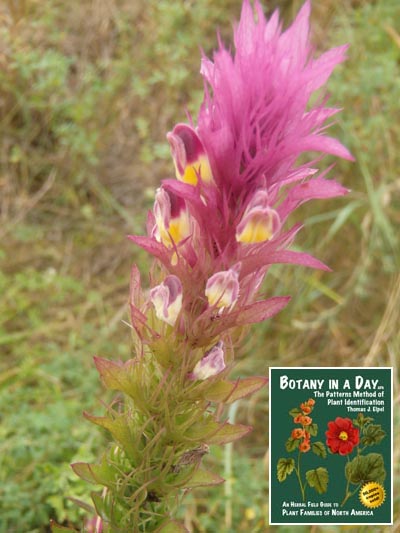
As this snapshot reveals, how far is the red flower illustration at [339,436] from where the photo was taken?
134cm

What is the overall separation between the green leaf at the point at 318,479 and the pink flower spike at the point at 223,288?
58cm

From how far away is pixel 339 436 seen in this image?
1.34 meters

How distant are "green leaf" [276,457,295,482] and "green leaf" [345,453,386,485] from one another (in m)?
0.12

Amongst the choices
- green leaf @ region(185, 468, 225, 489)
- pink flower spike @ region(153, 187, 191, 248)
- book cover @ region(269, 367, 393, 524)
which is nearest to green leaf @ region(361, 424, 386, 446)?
book cover @ region(269, 367, 393, 524)

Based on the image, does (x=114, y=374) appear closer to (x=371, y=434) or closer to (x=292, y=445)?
(x=292, y=445)

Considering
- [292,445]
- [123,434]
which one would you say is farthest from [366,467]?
[123,434]

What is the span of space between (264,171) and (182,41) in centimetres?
243

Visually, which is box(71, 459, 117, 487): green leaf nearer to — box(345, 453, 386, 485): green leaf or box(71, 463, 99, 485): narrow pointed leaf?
box(71, 463, 99, 485): narrow pointed leaf

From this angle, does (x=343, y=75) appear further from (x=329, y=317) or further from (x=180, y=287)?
(x=180, y=287)

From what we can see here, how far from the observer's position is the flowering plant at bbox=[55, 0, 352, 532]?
33.9 inches

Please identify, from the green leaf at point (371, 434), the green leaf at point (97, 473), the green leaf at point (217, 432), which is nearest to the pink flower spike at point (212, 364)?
the green leaf at point (217, 432)

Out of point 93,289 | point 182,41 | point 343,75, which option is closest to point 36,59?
point 182,41

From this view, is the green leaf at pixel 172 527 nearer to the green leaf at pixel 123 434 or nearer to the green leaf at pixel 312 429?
the green leaf at pixel 123 434

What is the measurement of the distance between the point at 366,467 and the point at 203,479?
1.33 ft
